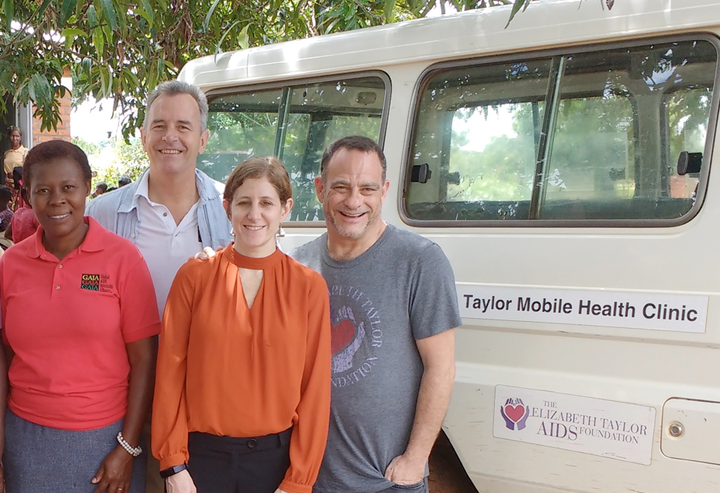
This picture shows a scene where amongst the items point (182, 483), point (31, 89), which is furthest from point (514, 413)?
point (31, 89)

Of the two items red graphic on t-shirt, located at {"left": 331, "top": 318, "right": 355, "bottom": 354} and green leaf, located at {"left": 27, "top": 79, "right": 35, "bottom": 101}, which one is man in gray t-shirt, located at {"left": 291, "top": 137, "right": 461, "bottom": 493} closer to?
red graphic on t-shirt, located at {"left": 331, "top": 318, "right": 355, "bottom": 354}

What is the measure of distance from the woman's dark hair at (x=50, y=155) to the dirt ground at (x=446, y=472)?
1742 mm

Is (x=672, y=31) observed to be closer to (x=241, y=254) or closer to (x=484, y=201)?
(x=484, y=201)

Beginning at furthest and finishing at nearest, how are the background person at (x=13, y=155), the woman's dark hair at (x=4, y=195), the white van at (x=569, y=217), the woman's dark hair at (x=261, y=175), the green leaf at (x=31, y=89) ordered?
1. the background person at (x=13, y=155)
2. the woman's dark hair at (x=4, y=195)
3. the green leaf at (x=31, y=89)
4. the white van at (x=569, y=217)
5. the woman's dark hair at (x=261, y=175)

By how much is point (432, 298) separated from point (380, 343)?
212 millimetres

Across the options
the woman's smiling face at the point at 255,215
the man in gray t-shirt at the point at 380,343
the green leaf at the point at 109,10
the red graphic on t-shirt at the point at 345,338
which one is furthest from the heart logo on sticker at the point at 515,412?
the green leaf at the point at 109,10

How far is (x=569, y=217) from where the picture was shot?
2615 mm

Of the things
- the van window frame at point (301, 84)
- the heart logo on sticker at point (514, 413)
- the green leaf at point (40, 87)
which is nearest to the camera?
the heart logo on sticker at point (514, 413)

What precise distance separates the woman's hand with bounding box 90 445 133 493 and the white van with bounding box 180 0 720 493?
1.22 m

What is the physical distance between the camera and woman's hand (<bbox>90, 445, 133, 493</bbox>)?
216 cm

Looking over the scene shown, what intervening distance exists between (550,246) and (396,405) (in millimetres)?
873

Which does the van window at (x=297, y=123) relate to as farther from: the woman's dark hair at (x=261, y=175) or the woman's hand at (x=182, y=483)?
the woman's hand at (x=182, y=483)

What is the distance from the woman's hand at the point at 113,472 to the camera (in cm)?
216

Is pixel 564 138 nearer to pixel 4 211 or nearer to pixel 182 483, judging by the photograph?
pixel 182 483
